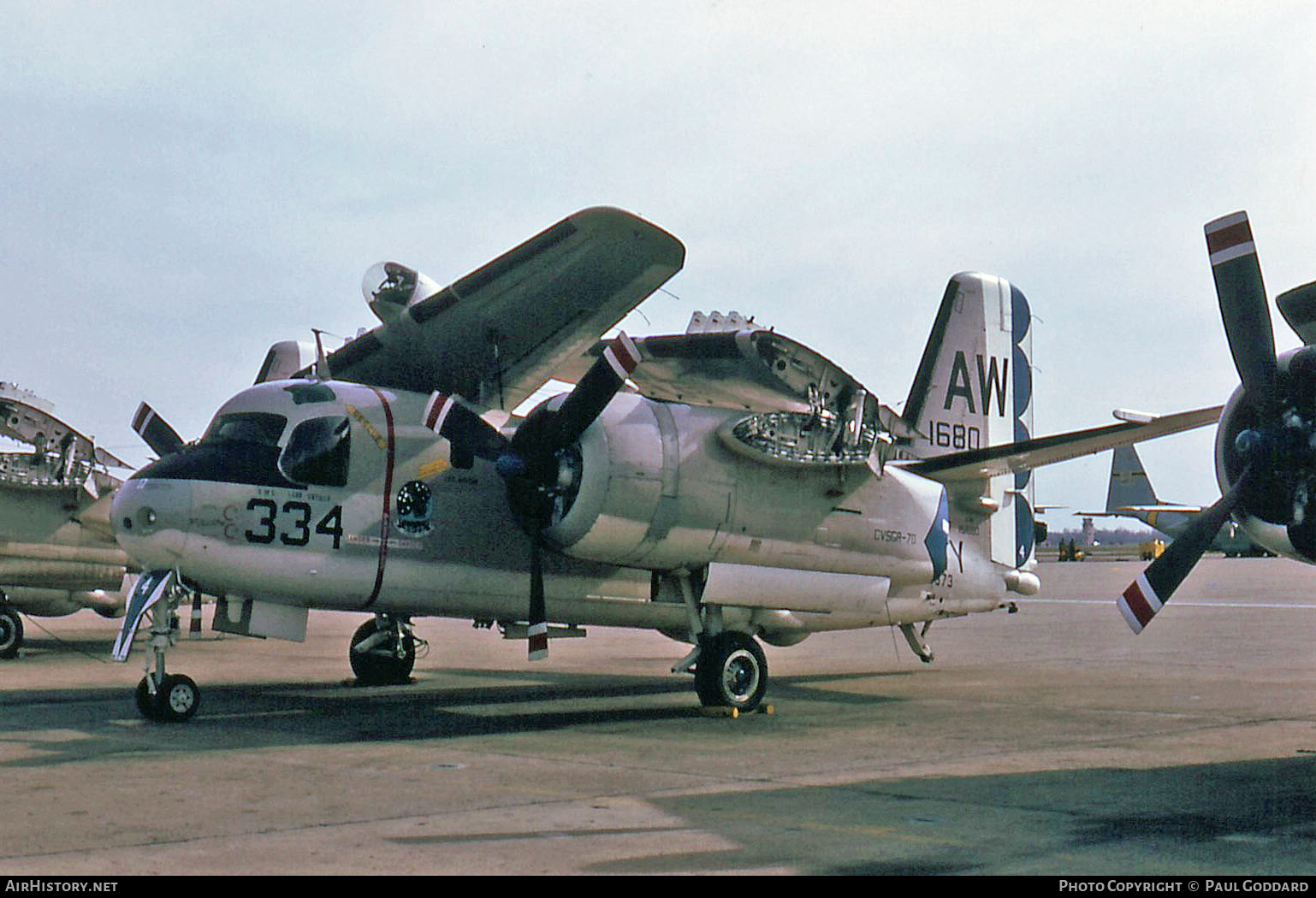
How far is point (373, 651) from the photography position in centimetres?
1770

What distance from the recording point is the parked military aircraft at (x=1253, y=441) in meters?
9.60

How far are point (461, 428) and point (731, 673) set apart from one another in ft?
13.2

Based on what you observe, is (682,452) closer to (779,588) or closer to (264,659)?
(779,588)

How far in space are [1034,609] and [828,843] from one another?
31.3 meters

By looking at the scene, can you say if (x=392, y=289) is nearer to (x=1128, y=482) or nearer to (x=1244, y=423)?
(x=1244, y=423)

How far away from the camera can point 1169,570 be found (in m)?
10.5

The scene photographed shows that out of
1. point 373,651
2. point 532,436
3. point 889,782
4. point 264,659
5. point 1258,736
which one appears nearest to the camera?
point 889,782

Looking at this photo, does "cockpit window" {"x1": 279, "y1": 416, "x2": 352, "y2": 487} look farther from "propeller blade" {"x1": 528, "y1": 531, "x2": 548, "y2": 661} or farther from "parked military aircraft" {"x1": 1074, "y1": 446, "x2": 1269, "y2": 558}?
"parked military aircraft" {"x1": 1074, "y1": 446, "x2": 1269, "y2": 558}

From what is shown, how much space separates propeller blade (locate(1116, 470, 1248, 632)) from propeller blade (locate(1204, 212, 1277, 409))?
0.88m

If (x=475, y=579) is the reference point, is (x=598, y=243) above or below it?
above

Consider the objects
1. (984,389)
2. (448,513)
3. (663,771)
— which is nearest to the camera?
(663,771)

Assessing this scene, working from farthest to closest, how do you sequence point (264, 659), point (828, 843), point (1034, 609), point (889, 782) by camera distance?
point (1034, 609), point (264, 659), point (889, 782), point (828, 843)

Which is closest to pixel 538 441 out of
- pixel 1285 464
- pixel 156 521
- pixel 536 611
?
pixel 536 611

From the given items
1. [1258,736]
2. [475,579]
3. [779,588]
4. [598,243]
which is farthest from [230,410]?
[1258,736]
